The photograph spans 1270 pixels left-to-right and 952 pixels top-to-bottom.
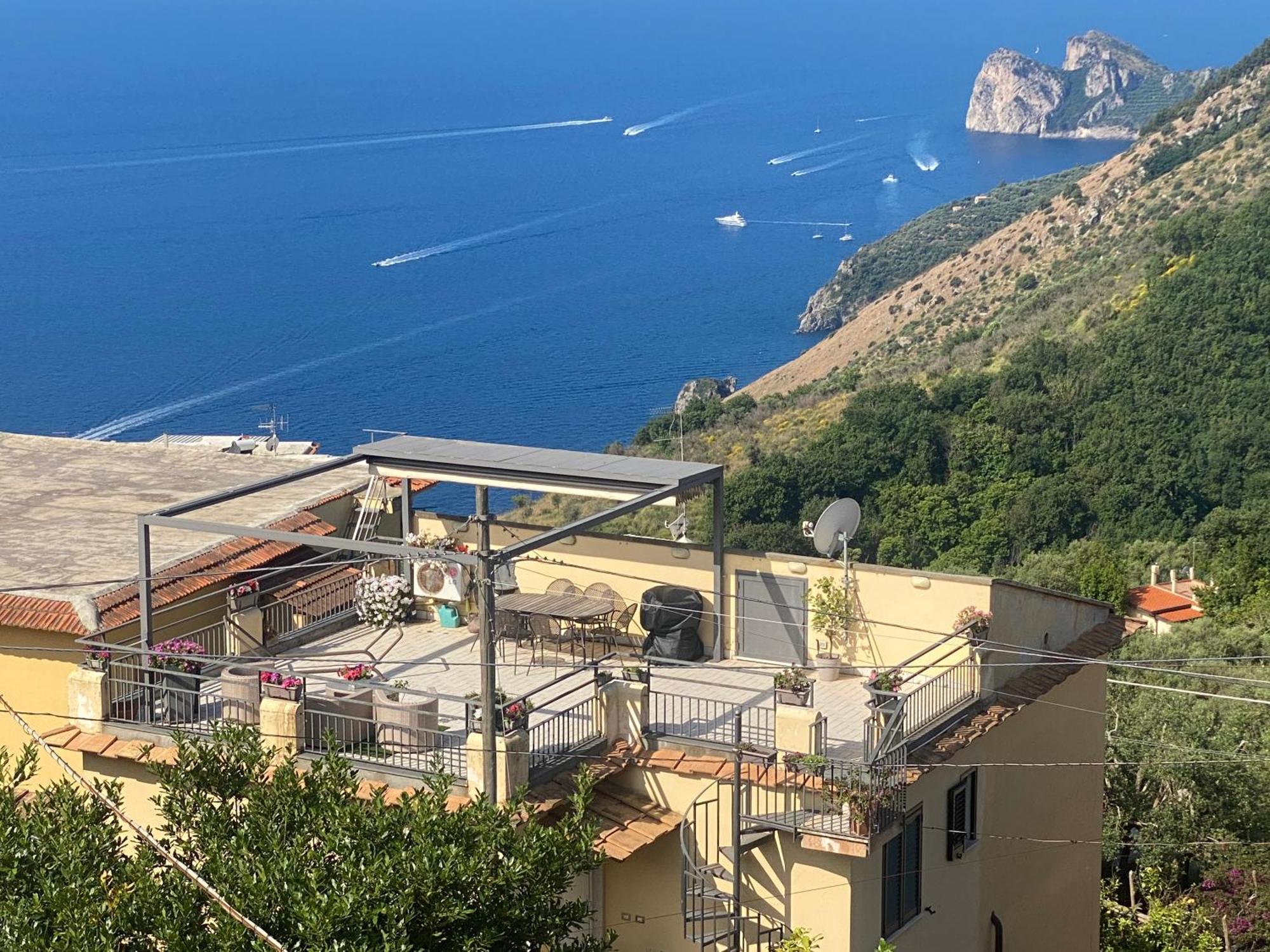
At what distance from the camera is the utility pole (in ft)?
37.1

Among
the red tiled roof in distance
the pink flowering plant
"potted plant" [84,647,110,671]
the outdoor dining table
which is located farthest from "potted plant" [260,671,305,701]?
the red tiled roof in distance

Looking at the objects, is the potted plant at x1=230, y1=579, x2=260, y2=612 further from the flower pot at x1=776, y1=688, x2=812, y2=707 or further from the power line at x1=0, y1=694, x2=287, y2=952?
the flower pot at x1=776, y1=688, x2=812, y2=707

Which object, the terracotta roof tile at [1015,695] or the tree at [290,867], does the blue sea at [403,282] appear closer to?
the terracotta roof tile at [1015,695]

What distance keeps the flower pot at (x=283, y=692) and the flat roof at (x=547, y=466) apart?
2.63 meters

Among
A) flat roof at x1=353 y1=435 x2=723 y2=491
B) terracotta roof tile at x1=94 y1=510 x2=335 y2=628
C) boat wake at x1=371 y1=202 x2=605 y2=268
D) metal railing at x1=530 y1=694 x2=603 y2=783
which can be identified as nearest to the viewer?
metal railing at x1=530 y1=694 x2=603 y2=783

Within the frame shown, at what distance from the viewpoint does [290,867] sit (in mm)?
9391

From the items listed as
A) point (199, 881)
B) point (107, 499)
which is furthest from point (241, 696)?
point (107, 499)

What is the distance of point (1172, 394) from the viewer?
7462 centimetres

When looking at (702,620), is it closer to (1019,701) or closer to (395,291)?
(1019,701)

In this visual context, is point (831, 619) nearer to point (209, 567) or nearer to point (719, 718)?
point (719, 718)

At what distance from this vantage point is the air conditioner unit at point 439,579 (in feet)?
42.5

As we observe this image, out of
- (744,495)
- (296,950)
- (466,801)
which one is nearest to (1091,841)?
(466,801)

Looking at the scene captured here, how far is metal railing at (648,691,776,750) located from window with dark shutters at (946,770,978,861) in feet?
5.26

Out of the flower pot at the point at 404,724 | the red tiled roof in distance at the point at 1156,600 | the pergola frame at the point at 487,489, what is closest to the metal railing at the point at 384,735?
the flower pot at the point at 404,724
